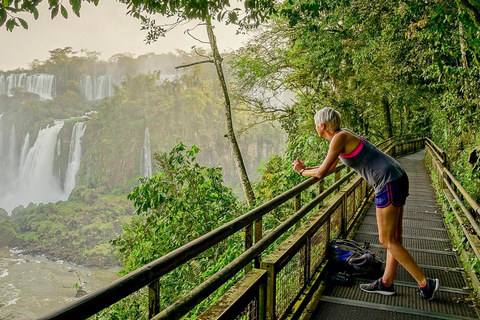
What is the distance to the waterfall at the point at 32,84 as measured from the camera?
76812 millimetres

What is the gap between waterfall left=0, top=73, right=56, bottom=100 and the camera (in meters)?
76.8

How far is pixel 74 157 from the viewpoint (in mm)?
69812

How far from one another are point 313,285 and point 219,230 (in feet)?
6.19

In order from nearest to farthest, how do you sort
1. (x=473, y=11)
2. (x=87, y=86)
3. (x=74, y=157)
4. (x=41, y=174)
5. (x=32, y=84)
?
(x=473, y=11) < (x=41, y=174) < (x=74, y=157) < (x=32, y=84) < (x=87, y=86)

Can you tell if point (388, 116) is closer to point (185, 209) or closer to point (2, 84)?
point (185, 209)

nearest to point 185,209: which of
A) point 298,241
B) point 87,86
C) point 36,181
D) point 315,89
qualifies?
point 298,241

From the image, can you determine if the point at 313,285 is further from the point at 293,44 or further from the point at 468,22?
the point at 293,44

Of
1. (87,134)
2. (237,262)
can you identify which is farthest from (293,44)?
(87,134)

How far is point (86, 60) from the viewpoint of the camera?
9900cm

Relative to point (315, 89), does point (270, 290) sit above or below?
below

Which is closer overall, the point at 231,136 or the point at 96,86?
the point at 231,136

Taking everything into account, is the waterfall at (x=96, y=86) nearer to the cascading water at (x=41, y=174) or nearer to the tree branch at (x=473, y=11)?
the cascading water at (x=41, y=174)

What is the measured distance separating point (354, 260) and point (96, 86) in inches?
3858

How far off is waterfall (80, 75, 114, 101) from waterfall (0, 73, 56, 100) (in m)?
8.14
